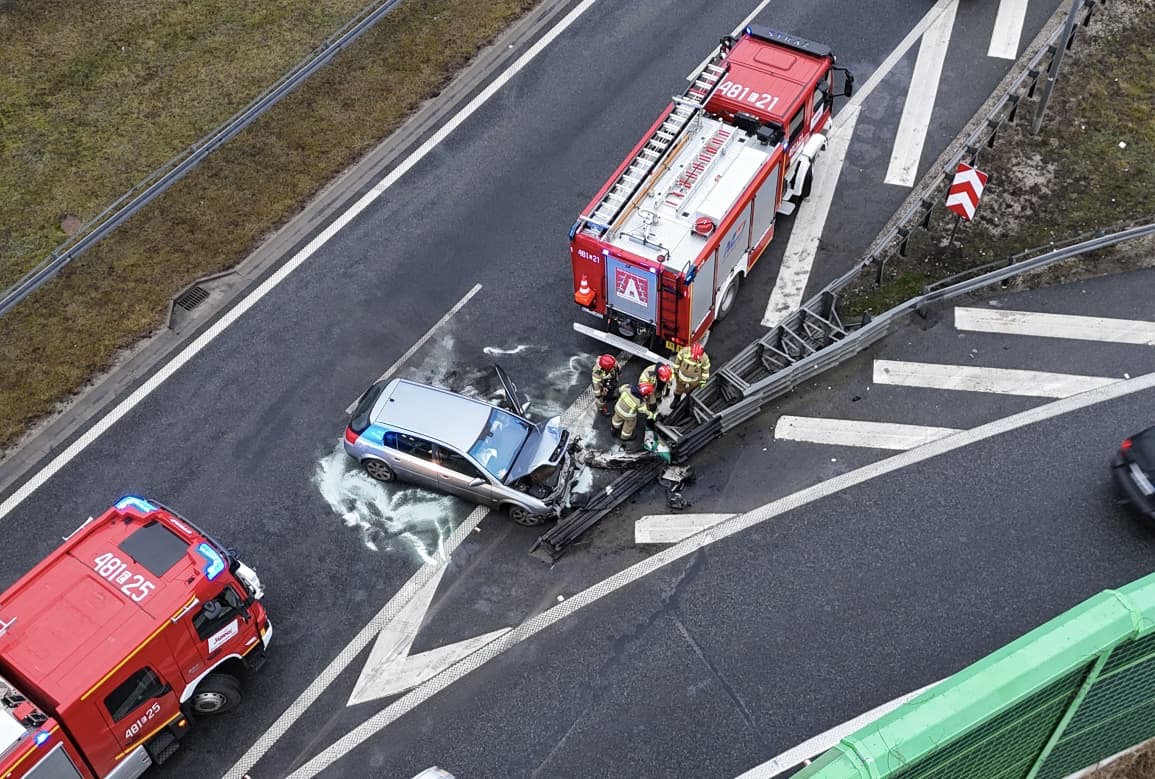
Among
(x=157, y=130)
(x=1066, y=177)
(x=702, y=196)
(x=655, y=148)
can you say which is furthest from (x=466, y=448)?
(x=1066, y=177)

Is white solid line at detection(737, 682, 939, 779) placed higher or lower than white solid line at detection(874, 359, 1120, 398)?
lower

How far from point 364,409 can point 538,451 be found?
278 cm

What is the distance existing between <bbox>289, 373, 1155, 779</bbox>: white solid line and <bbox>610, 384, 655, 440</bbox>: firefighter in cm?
201

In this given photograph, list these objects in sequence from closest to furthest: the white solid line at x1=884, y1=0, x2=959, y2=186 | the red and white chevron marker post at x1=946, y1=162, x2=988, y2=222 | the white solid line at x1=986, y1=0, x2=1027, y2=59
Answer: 1. the red and white chevron marker post at x1=946, y1=162, x2=988, y2=222
2. the white solid line at x1=884, y1=0, x2=959, y2=186
3. the white solid line at x1=986, y1=0, x2=1027, y2=59

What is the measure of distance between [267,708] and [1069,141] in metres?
17.9

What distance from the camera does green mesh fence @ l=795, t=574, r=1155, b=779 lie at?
722cm

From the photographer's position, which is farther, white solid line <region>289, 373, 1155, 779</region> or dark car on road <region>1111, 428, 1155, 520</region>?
dark car on road <region>1111, 428, 1155, 520</region>

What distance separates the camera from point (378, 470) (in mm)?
16406

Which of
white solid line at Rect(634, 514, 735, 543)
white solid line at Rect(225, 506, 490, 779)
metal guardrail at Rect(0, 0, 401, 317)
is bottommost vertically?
white solid line at Rect(634, 514, 735, 543)

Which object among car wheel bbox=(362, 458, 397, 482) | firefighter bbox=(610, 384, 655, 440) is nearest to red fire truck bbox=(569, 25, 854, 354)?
firefighter bbox=(610, 384, 655, 440)

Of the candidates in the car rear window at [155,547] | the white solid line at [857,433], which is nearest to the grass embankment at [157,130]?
the car rear window at [155,547]

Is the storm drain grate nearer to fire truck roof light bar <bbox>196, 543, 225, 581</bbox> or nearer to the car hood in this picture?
fire truck roof light bar <bbox>196, 543, 225, 581</bbox>

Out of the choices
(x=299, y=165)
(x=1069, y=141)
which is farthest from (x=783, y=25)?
(x=299, y=165)

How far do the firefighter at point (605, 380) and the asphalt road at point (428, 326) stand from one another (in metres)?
0.78
